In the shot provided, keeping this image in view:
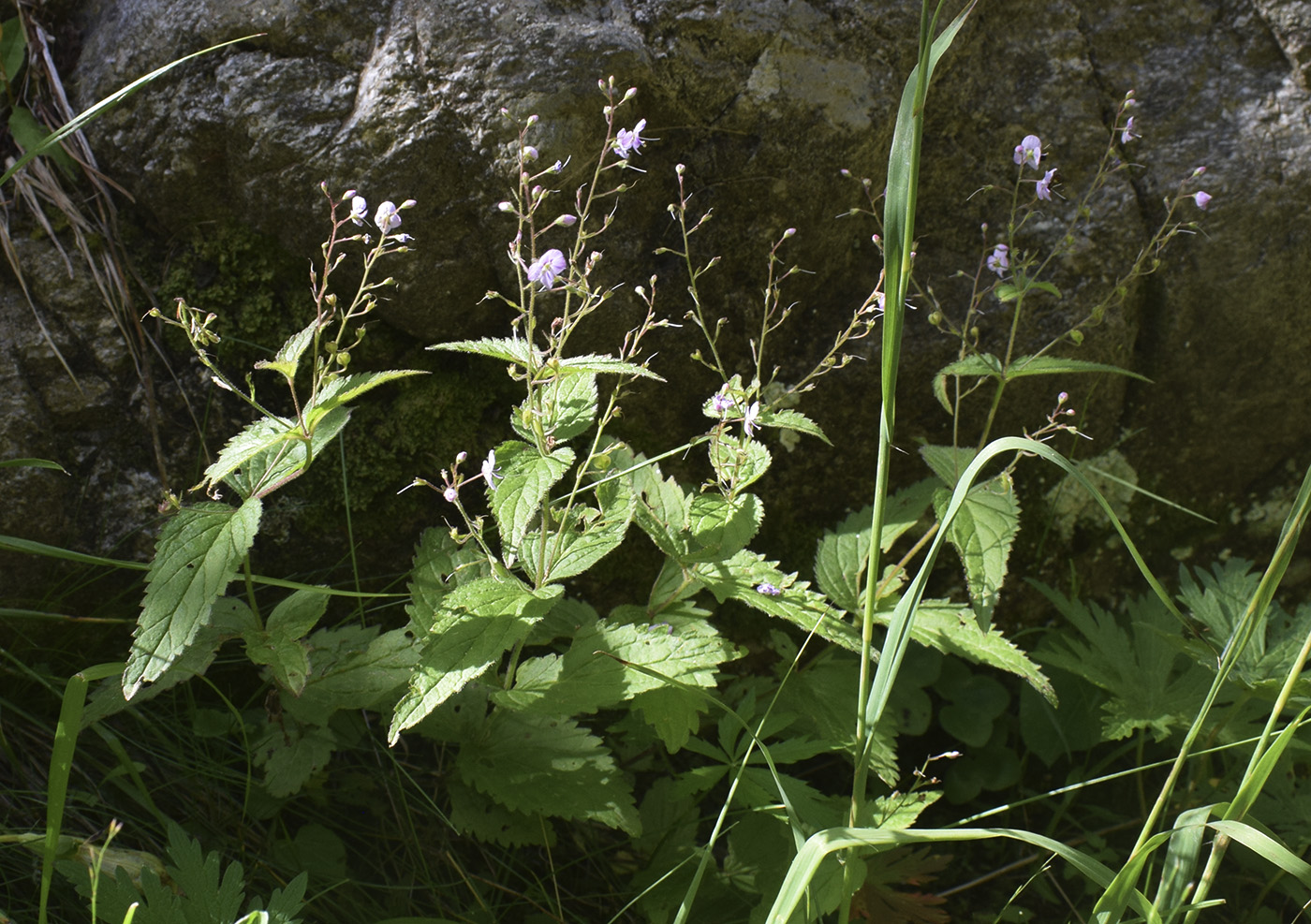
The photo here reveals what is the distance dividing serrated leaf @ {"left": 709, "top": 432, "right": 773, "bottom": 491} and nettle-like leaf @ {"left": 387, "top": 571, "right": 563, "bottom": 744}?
452mm

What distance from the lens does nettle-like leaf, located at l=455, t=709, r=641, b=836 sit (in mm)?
1810

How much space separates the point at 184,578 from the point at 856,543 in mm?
1426

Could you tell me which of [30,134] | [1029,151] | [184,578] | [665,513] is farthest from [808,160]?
[30,134]

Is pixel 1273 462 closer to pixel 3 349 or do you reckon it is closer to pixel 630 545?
pixel 630 545

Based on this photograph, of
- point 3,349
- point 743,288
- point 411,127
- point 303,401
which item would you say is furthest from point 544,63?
point 3,349

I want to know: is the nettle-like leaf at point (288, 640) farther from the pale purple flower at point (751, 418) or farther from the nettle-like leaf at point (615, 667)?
the pale purple flower at point (751, 418)

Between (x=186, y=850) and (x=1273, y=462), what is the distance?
9.83ft

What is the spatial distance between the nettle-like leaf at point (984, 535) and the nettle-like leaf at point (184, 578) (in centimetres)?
133

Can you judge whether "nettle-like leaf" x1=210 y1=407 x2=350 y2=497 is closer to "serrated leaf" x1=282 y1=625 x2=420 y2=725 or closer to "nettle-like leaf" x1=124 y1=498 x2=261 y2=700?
"nettle-like leaf" x1=124 y1=498 x2=261 y2=700

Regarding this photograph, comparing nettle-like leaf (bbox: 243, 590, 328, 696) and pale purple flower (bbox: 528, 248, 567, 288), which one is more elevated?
pale purple flower (bbox: 528, 248, 567, 288)

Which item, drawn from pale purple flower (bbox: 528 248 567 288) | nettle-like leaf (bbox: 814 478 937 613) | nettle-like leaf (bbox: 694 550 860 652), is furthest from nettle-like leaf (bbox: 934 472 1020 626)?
pale purple flower (bbox: 528 248 567 288)

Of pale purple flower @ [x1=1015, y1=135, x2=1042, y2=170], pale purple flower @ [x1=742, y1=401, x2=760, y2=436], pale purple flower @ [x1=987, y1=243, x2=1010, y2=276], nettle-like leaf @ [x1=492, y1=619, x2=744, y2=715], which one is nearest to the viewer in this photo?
nettle-like leaf @ [x1=492, y1=619, x2=744, y2=715]

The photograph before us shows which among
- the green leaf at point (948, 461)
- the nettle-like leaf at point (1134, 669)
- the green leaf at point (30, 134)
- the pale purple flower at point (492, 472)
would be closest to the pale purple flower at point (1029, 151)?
the green leaf at point (948, 461)

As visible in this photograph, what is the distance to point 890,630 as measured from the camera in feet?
4.66
